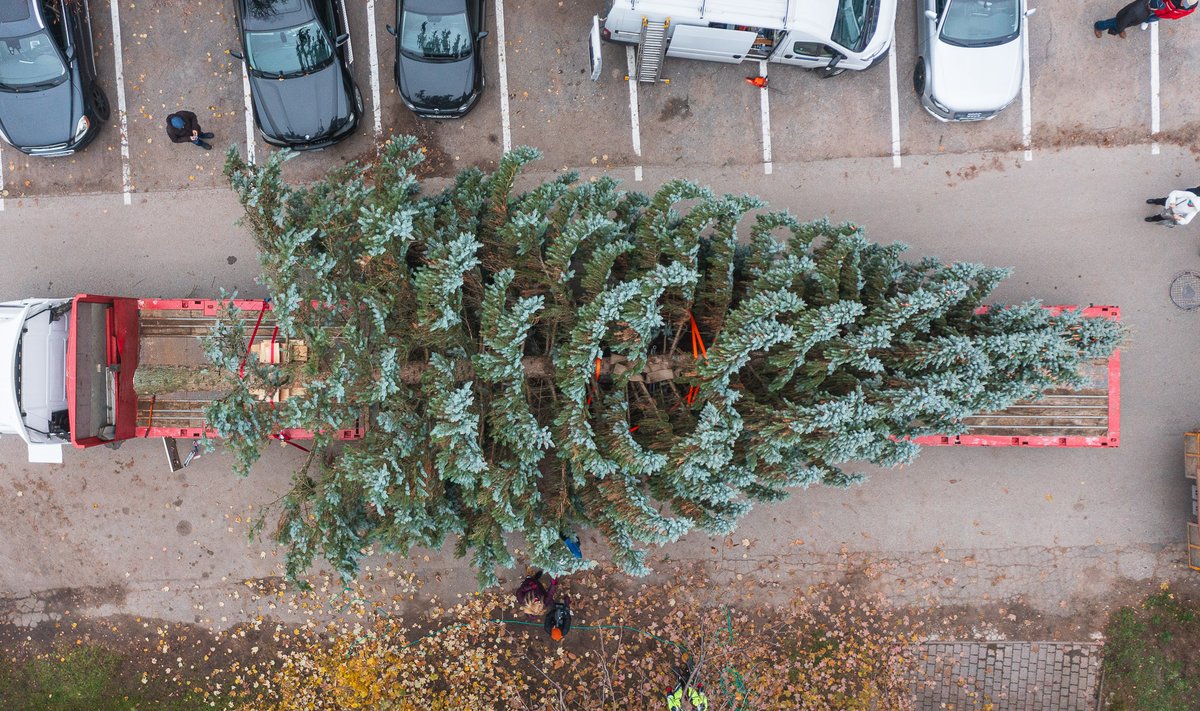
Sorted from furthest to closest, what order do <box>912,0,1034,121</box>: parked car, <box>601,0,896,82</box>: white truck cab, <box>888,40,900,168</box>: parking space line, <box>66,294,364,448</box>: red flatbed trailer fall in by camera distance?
<box>888,40,900,168</box>: parking space line < <box>912,0,1034,121</box>: parked car < <box>601,0,896,82</box>: white truck cab < <box>66,294,364,448</box>: red flatbed trailer

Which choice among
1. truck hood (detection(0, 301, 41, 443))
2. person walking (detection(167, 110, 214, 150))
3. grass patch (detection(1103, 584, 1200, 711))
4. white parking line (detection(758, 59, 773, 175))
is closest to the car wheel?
person walking (detection(167, 110, 214, 150))

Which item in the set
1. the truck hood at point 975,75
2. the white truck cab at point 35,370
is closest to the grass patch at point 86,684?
the white truck cab at point 35,370

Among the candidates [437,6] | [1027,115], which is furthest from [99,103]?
[1027,115]

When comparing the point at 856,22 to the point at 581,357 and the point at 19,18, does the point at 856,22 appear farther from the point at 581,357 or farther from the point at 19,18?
the point at 19,18

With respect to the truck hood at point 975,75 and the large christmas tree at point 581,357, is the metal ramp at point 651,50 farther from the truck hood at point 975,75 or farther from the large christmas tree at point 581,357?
the truck hood at point 975,75

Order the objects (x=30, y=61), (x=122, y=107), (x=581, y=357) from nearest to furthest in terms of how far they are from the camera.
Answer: (x=581, y=357)
(x=30, y=61)
(x=122, y=107)

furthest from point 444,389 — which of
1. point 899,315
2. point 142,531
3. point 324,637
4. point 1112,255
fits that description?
point 1112,255

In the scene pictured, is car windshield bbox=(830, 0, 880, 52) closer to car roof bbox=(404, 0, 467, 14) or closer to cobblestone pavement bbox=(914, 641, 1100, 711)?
car roof bbox=(404, 0, 467, 14)
